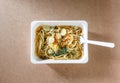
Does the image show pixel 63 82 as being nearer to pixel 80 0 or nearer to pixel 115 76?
pixel 115 76

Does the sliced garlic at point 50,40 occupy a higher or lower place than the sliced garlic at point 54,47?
higher

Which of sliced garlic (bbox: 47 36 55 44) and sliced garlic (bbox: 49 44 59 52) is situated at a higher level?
sliced garlic (bbox: 47 36 55 44)

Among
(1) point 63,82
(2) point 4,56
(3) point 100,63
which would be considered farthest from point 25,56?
(3) point 100,63

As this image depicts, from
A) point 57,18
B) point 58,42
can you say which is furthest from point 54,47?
point 57,18
